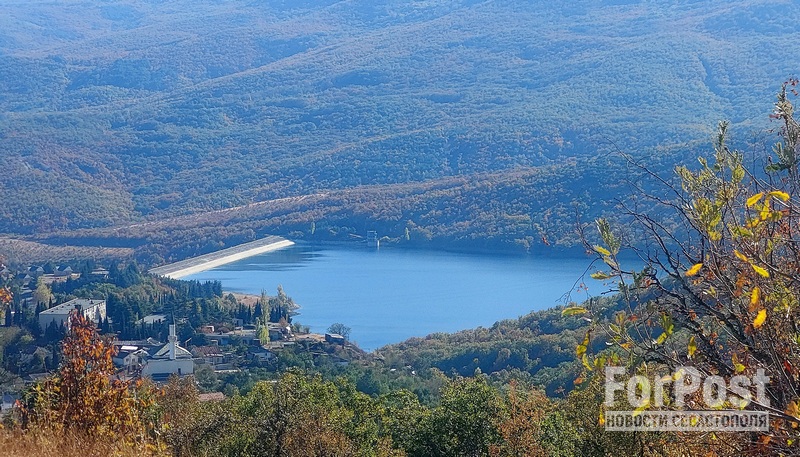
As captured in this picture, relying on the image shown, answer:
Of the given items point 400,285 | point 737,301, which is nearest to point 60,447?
point 737,301

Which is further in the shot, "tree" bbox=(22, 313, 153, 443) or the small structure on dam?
the small structure on dam

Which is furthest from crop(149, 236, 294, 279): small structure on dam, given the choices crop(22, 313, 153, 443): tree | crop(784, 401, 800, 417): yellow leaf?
crop(784, 401, 800, 417): yellow leaf

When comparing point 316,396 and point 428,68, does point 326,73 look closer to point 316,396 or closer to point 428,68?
point 428,68

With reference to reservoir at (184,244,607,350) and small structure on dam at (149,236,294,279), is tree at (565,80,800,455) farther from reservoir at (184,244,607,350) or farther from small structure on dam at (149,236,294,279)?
small structure on dam at (149,236,294,279)

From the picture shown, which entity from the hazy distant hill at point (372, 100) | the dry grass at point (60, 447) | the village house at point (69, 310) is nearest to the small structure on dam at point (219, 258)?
the hazy distant hill at point (372, 100)

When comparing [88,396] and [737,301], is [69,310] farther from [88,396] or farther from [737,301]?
[737,301]

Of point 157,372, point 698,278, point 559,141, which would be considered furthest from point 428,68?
point 698,278
